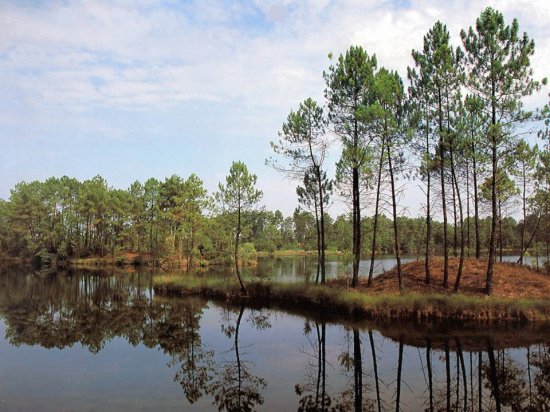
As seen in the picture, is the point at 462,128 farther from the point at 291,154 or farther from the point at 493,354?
the point at 493,354

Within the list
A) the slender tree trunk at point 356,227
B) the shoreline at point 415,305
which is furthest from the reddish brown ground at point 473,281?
the shoreline at point 415,305

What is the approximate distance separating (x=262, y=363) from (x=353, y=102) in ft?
60.0

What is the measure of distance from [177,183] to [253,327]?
59133 mm

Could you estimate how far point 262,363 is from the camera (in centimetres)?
1623

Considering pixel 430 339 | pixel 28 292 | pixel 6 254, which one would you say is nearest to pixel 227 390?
pixel 430 339

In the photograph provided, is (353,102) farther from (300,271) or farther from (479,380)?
(300,271)

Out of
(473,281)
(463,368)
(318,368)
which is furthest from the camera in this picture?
(473,281)

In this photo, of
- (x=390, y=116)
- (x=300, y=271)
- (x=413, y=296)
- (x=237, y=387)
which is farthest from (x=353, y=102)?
(x=300, y=271)

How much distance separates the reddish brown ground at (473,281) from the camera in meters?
25.2

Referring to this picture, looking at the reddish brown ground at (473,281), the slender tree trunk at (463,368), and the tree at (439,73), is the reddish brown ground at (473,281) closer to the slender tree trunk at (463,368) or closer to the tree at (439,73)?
the tree at (439,73)

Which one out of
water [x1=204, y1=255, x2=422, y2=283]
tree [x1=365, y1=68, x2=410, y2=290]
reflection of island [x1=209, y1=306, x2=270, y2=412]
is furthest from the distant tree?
reflection of island [x1=209, y1=306, x2=270, y2=412]

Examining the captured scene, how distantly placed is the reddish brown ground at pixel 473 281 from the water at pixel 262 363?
5777 millimetres

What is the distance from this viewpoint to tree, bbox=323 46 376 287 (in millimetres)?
26844

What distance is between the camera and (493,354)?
51.9 feet
